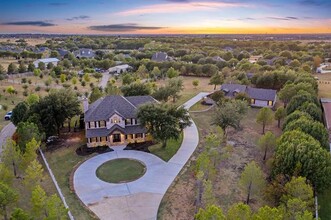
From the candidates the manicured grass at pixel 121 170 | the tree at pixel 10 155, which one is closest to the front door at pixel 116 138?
the manicured grass at pixel 121 170

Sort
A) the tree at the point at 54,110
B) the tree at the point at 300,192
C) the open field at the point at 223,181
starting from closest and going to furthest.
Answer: the tree at the point at 300,192
the open field at the point at 223,181
the tree at the point at 54,110

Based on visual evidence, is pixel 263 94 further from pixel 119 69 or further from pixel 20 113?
pixel 119 69

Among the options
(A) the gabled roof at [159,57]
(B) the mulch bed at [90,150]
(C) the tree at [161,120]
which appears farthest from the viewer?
(A) the gabled roof at [159,57]

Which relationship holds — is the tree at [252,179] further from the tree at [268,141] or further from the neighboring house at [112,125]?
the neighboring house at [112,125]

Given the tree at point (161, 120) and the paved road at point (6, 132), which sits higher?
the tree at point (161, 120)

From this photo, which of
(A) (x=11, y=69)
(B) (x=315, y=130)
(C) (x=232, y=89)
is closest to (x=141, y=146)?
(B) (x=315, y=130)

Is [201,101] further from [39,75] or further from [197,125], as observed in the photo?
[39,75]

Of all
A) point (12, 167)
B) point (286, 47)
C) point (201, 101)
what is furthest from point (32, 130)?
point (286, 47)
